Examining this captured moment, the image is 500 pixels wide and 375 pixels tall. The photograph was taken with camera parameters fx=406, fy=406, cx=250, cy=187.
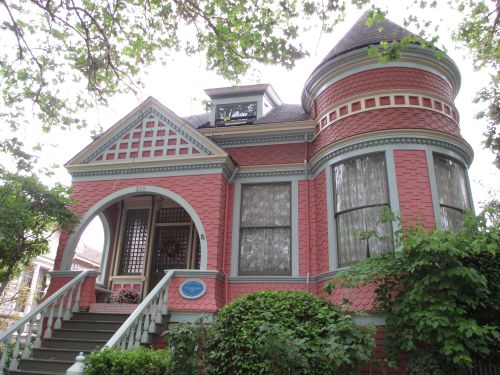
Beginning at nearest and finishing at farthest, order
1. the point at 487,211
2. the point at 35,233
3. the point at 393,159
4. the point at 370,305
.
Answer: the point at 487,211
the point at 370,305
the point at 393,159
the point at 35,233

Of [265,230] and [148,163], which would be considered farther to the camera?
[148,163]

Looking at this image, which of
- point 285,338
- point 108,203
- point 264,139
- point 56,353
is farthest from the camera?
point 264,139

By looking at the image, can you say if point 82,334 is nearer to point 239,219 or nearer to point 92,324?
point 92,324

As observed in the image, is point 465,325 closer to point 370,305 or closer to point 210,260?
point 370,305

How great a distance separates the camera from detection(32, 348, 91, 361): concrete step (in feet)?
24.0

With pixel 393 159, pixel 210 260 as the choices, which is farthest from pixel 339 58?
pixel 210 260

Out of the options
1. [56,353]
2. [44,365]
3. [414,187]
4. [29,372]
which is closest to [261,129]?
[414,187]

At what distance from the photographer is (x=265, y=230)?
383 inches

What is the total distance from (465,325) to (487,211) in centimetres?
206

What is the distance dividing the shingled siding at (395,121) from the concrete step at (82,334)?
6176 millimetres

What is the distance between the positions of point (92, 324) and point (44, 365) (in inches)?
51.1

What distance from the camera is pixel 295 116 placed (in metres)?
11.5

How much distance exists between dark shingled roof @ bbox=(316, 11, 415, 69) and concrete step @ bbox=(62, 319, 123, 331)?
7.48 meters

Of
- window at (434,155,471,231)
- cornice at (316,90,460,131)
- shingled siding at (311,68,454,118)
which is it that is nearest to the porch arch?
cornice at (316,90,460,131)
